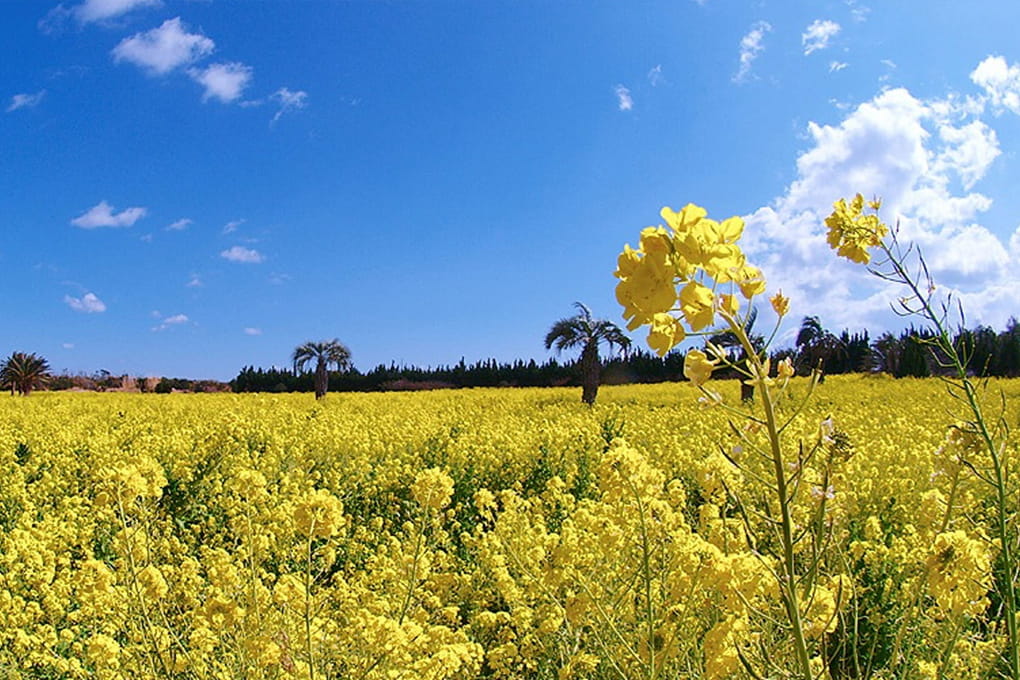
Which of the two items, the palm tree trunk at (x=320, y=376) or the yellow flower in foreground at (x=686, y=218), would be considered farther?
the palm tree trunk at (x=320, y=376)

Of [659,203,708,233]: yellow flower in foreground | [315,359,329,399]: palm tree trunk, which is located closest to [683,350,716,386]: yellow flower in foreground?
[659,203,708,233]: yellow flower in foreground

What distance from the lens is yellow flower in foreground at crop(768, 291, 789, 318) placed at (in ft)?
4.01

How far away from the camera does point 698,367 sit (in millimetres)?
1135

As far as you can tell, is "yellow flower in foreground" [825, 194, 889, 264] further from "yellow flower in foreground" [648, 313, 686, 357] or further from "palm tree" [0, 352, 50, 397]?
"palm tree" [0, 352, 50, 397]

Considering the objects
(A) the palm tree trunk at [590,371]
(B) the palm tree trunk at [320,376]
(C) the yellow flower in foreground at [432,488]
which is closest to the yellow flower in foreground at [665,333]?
(C) the yellow flower in foreground at [432,488]

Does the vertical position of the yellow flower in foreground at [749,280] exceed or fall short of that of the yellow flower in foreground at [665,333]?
it exceeds it

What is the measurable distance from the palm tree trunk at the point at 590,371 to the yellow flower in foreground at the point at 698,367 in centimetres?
1866

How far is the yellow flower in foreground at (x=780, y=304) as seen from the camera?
1.22 metres

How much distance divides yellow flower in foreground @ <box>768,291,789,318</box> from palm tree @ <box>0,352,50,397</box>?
3337 cm

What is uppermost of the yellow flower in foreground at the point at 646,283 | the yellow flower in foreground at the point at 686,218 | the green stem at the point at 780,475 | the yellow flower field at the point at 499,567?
the yellow flower in foreground at the point at 686,218

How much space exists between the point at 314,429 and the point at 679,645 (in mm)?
8778

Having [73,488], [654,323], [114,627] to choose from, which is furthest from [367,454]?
[654,323]

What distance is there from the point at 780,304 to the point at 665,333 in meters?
0.27

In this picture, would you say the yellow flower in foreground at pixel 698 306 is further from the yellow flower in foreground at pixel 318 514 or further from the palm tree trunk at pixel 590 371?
the palm tree trunk at pixel 590 371
